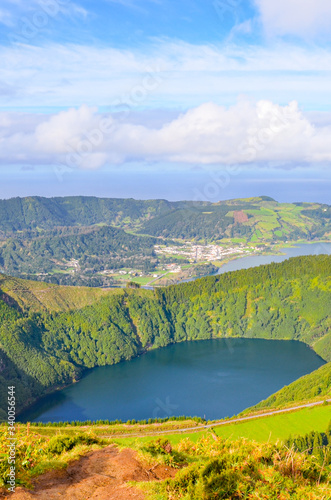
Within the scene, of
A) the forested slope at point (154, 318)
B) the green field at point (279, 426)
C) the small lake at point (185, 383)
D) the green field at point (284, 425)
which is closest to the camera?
the green field at point (279, 426)

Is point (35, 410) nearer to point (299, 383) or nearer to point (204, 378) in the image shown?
point (204, 378)

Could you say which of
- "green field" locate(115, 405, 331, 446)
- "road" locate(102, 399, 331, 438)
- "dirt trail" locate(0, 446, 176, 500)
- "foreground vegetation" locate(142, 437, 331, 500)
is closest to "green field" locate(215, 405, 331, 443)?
"green field" locate(115, 405, 331, 446)

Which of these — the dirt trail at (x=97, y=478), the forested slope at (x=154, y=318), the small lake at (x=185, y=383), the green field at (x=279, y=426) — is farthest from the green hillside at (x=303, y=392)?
the dirt trail at (x=97, y=478)

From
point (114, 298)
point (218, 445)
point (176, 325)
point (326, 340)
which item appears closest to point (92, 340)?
point (114, 298)

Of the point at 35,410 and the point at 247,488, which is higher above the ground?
the point at 247,488

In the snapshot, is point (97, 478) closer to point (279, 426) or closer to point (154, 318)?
point (279, 426)

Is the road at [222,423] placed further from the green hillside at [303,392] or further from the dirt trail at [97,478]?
the dirt trail at [97,478]
